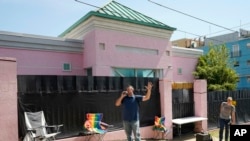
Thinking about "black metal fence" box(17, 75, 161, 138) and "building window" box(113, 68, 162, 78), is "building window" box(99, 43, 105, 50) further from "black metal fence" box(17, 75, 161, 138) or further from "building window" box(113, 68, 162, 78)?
→ "black metal fence" box(17, 75, 161, 138)

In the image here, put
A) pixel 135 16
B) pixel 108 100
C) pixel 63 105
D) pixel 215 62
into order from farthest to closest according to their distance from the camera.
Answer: pixel 215 62
pixel 135 16
pixel 108 100
pixel 63 105

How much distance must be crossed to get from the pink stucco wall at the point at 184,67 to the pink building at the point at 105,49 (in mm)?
1954

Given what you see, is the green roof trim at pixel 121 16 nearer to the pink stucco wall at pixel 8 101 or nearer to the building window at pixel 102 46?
the building window at pixel 102 46

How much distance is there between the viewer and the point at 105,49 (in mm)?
11148

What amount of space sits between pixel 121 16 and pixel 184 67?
636cm

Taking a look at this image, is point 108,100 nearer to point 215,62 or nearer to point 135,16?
point 135,16

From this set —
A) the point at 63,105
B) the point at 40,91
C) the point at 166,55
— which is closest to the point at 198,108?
the point at 166,55

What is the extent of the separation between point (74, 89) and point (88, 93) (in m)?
0.51

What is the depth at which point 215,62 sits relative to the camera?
1738 centimetres

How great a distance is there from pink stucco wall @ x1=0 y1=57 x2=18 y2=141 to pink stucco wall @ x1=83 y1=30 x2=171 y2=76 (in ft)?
16.9

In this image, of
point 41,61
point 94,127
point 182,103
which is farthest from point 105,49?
point 94,127

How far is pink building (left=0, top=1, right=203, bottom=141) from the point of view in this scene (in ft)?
33.4

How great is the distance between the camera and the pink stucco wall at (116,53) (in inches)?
431

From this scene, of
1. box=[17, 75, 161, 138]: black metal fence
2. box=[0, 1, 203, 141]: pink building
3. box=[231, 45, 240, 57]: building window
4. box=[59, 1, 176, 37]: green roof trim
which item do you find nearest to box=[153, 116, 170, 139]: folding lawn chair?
box=[0, 1, 203, 141]: pink building
